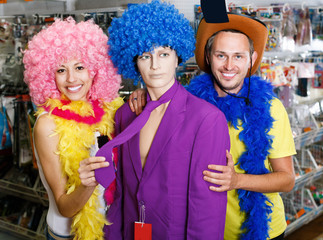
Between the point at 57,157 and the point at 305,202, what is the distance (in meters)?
3.07

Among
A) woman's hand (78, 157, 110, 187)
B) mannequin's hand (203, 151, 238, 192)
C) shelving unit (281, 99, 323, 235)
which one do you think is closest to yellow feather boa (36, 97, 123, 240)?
woman's hand (78, 157, 110, 187)

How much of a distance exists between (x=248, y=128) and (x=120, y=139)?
0.75 metres

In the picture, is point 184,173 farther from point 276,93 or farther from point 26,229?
point 26,229

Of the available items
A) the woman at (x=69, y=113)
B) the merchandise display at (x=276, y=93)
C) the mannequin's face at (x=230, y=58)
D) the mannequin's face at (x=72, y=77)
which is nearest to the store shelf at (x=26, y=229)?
the merchandise display at (x=276, y=93)

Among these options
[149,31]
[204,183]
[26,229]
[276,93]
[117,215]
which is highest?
[149,31]

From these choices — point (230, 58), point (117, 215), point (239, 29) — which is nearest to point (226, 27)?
point (239, 29)

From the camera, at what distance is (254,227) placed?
5.62ft

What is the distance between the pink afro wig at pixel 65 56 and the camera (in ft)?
5.63

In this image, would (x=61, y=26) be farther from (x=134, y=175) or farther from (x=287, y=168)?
(x=287, y=168)

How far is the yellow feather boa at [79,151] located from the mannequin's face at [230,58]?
25.7 inches

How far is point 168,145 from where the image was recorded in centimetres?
140

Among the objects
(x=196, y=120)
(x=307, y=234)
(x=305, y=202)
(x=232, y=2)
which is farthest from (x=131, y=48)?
(x=307, y=234)

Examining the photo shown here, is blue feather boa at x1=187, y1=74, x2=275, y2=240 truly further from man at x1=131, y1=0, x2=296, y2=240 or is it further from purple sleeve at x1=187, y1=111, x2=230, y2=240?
purple sleeve at x1=187, y1=111, x2=230, y2=240

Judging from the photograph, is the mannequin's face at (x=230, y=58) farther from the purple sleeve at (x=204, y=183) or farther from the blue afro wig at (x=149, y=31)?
the purple sleeve at (x=204, y=183)
